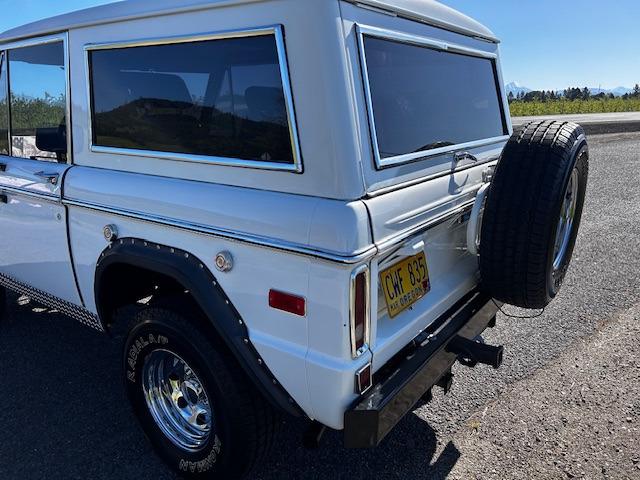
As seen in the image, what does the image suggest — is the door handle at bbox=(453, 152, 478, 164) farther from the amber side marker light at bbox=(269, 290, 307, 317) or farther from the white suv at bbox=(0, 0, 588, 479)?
the amber side marker light at bbox=(269, 290, 307, 317)

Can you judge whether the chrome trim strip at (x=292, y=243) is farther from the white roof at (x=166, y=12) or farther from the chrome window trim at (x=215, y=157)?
the white roof at (x=166, y=12)

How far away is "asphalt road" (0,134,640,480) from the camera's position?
250 cm

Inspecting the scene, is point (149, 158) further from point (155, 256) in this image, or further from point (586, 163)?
point (586, 163)

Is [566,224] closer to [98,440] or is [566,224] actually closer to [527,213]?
[527,213]

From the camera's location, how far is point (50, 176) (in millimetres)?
2732

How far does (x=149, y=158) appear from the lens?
2.34 metres

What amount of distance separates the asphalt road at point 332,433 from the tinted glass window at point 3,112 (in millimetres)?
1393

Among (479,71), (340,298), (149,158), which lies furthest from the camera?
(479,71)

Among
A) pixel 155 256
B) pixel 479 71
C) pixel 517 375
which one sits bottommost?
pixel 517 375

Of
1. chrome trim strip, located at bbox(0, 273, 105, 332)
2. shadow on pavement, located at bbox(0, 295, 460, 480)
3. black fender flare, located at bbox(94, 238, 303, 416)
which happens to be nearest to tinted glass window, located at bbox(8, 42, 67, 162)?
chrome trim strip, located at bbox(0, 273, 105, 332)

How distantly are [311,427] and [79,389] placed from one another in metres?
1.72

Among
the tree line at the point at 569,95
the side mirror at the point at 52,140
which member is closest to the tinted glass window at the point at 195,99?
the side mirror at the point at 52,140

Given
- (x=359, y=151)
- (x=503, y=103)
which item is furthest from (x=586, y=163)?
(x=359, y=151)

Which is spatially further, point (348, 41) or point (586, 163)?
point (586, 163)
